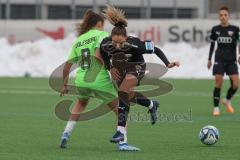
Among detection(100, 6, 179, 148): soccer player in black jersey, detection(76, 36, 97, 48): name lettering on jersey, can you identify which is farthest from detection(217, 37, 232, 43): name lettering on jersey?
detection(76, 36, 97, 48): name lettering on jersey

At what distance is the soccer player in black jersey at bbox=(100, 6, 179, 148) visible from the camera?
1157 cm

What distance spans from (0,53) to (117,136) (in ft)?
85.0

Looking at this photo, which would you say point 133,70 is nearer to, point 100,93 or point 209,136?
point 100,93

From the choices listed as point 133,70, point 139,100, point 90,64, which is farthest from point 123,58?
point 139,100

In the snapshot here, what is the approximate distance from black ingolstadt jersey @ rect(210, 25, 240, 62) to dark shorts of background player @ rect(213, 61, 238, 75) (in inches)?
3.6

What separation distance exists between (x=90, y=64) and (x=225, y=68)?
7016 mm

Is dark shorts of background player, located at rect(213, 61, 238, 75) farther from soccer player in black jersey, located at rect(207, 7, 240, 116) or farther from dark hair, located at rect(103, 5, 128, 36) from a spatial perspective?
dark hair, located at rect(103, 5, 128, 36)

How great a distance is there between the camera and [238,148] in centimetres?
1194

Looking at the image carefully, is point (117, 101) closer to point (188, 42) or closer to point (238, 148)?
point (238, 148)

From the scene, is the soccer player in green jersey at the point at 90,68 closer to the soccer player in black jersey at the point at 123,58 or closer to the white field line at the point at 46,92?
the soccer player in black jersey at the point at 123,58

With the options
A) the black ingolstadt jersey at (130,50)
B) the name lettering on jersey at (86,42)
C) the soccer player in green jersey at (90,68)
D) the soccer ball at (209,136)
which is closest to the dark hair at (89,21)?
the soccer player in green jersey at (90,68)

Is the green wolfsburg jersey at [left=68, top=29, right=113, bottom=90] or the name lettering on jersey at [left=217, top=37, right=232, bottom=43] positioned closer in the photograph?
the green wolfsburg jersey at [left=68, top=29, right=113, bottom=90]

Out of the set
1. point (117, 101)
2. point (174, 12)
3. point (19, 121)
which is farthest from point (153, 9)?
point (117, 101)

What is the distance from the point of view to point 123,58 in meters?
11.8
